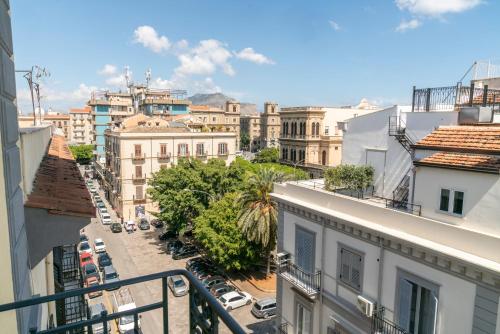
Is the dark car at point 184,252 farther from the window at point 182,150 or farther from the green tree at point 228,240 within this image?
the window at point 182,150

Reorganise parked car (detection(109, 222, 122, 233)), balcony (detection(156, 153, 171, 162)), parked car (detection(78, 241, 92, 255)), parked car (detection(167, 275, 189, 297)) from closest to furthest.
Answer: parked car (detection(167, 275, 189, 297)) → parked car (detection(78, 241, 92, 255)) → parked car (detection(109, 222, 122, 233)) → balcony (detection(156, 153, 171, 162))

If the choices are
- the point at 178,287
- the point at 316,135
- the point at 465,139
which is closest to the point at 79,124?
the point at 316,135

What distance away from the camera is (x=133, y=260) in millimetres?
30109

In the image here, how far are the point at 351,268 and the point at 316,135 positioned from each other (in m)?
47.0

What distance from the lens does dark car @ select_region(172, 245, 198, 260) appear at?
30.1m

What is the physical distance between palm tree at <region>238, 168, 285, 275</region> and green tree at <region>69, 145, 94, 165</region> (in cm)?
7106

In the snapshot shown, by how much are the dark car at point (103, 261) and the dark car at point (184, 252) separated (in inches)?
198

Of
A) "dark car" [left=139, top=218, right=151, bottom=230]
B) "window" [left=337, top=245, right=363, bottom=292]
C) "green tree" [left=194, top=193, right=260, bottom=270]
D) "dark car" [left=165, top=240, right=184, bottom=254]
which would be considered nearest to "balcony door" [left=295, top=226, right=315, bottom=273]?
"window" [left=337, top=245, right=363, bottom=292]

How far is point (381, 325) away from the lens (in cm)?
1034

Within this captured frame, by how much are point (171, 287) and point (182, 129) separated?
82.6 ft

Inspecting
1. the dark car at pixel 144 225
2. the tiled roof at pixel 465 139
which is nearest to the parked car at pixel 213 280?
the dark car at pixel 144 225

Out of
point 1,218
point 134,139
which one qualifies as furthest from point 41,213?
point 134,139

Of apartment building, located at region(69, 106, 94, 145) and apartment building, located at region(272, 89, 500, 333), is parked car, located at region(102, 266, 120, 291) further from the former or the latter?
apartment building, located at region(69, 106, 94, 145)

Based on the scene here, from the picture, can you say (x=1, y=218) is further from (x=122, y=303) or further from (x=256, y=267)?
(x=256, y=267)
